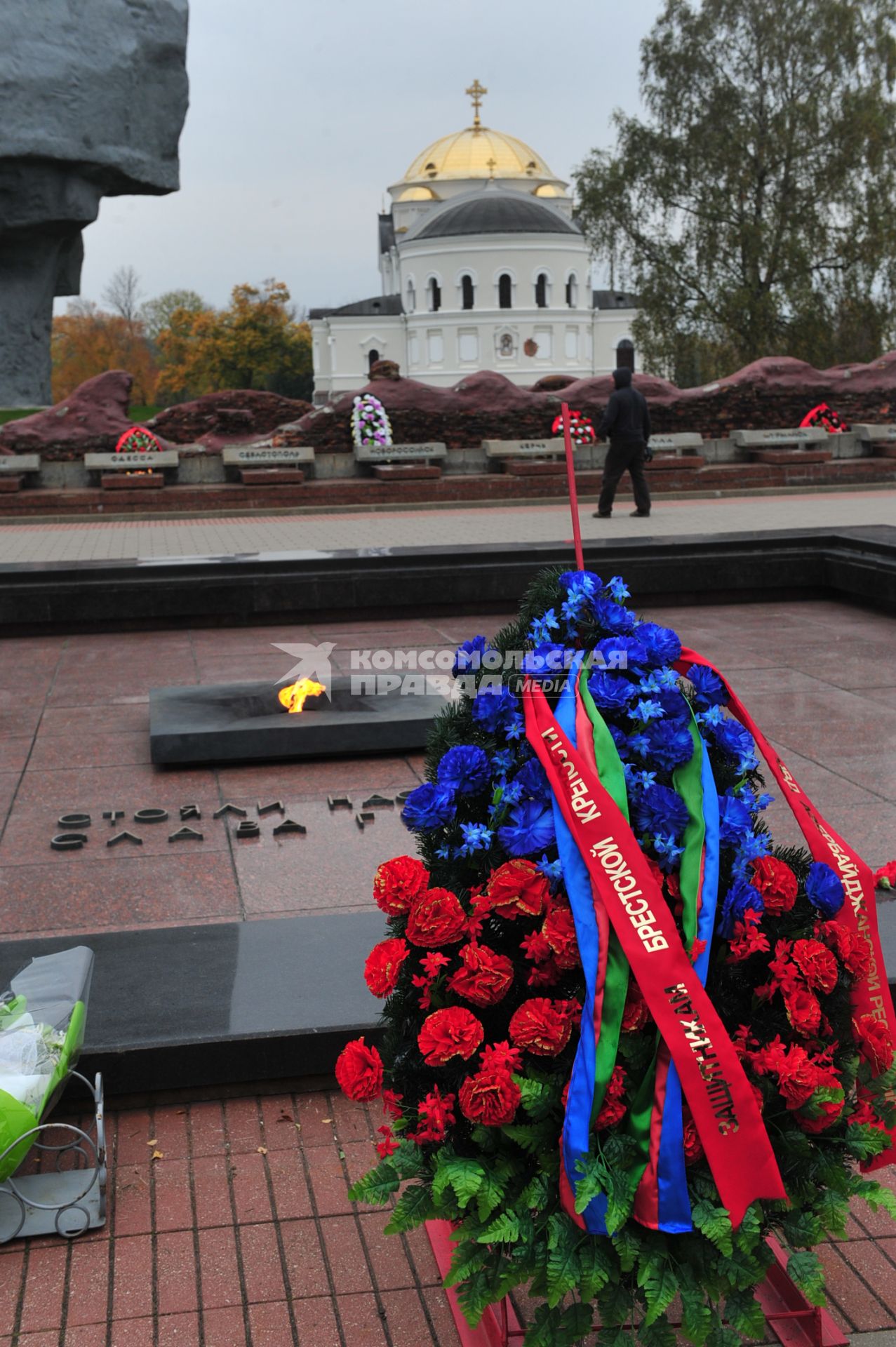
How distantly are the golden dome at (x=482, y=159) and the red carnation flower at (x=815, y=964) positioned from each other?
8282 centimetres

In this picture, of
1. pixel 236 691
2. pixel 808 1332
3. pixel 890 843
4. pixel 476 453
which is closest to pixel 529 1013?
pixel 808 1332

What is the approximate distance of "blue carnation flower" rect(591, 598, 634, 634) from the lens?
7.30ft

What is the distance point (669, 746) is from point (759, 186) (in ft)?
115

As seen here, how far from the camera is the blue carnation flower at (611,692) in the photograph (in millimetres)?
2100

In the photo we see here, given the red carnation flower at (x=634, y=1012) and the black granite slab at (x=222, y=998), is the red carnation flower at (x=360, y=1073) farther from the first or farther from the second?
the black granite slab at (x=222, y=998)

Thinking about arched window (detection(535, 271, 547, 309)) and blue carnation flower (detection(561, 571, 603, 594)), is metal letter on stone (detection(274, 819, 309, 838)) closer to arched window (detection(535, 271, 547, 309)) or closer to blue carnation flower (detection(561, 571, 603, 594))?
blue carnation flower (detection(561, 571, 603, 594))

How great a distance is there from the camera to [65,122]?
2817 centimetres

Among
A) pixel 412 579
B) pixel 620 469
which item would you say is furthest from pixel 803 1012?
pixel 620 469

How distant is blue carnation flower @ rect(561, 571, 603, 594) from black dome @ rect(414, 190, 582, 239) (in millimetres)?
69471

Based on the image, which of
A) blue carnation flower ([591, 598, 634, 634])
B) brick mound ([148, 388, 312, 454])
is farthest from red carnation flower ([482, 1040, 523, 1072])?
brick mound ([148, 388, 312, 454])

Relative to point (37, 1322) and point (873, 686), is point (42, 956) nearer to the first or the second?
point (37, 1322)

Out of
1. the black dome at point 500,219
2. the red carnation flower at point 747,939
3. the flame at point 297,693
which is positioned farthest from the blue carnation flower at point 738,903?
the black dome at point 500,219

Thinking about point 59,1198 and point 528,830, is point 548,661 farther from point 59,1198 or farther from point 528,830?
point 59,1198

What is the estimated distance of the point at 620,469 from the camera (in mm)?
14203
